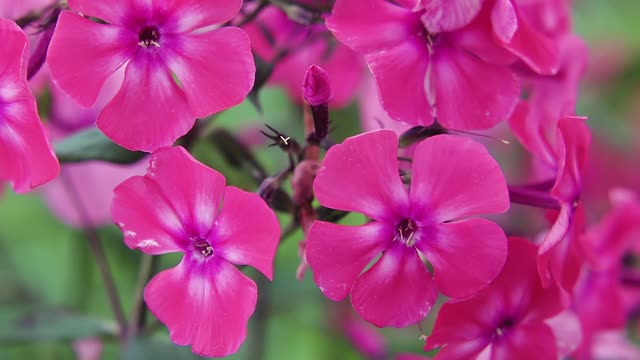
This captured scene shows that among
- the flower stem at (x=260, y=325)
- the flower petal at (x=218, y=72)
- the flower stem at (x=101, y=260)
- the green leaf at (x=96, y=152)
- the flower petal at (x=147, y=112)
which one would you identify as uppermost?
the flower petal at (x=218, y=72)

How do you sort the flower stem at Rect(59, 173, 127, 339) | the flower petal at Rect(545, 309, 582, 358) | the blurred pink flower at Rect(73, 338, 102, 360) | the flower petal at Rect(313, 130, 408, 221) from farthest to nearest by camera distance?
the blurred pink flower at Rect(73, 338, 102, 360), the flower stem at Rect(59, 173, 127, 339), the flower petal at Rect(545, 309, 582, 358), the flower petal at Rect(313, 130, 408, 221)

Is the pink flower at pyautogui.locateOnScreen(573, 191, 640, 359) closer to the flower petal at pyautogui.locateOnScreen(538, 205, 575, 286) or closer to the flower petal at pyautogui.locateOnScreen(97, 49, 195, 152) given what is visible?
the flower petal at pyautogui.locateOnScreen(538, 205, 575, 286)

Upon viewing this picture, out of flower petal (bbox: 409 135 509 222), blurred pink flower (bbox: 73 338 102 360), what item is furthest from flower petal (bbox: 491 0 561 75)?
blurred pink flower (bbox: 73 338 102 360)

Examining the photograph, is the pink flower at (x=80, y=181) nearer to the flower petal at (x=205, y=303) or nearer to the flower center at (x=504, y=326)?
the flower petal at (x=205, y=303)

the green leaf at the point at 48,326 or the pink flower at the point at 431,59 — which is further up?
the pink flower at the point at 431,59

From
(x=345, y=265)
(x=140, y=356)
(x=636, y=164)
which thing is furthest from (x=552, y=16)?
(x=636, y=164)

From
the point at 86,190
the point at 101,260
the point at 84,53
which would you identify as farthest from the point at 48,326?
the point at 84,53

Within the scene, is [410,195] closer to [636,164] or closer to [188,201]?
[188,201]

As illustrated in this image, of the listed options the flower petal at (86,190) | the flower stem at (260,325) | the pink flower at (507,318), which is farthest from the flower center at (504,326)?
the flower petal at (86,190)
